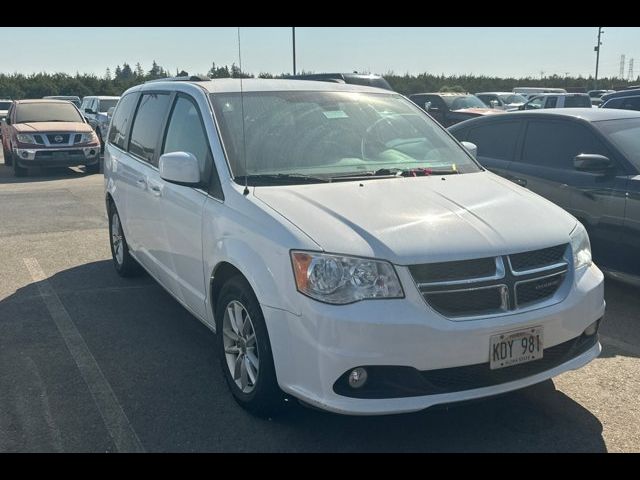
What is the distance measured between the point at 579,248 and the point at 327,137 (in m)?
1.67

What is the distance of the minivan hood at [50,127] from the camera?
1532 cm

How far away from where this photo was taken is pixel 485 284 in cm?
319

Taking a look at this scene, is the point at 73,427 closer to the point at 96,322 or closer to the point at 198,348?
the point at 198,348

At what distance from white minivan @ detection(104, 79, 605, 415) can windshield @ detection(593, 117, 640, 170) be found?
189 cm

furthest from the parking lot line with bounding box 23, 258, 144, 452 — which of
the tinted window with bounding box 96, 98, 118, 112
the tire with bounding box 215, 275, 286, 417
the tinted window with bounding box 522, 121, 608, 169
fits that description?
the tinted window with bounding box 96, 98, 118, 112

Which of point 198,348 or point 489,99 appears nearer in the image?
point 198,348

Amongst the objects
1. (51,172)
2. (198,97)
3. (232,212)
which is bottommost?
(51,172)

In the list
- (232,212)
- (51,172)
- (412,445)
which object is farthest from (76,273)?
(51,172)

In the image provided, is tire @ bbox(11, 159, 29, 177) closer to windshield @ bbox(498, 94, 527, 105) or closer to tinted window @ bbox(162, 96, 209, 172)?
tinted window @ bbox(162, 96, 209, 172)

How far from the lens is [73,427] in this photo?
141 inches

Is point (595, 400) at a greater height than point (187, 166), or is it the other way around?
point (187, 166)

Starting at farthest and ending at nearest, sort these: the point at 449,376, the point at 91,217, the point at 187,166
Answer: the point at 91,217, the point at 187,166, the point at 449,376

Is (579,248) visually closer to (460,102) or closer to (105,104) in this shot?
(460,102)

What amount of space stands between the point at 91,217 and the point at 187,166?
626 centimetres
